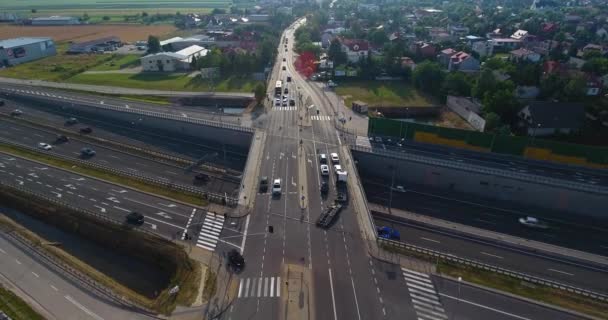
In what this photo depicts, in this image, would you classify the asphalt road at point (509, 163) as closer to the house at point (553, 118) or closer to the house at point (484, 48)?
the house at point (553, 118)

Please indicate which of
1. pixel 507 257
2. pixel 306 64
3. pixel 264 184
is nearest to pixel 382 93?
pixel 306 64

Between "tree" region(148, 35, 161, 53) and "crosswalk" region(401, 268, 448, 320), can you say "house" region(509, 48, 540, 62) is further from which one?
"tree" region(148, 35, 161, 53)

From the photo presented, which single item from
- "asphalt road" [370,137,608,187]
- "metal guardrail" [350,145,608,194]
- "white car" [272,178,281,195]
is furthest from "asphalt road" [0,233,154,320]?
"asphalt road" [370,137,608,187]

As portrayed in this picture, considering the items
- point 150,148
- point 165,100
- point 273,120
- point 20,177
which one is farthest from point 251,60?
point 20,177

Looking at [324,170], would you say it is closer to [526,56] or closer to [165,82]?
[165,82]

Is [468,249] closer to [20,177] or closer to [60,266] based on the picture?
[60,266]
